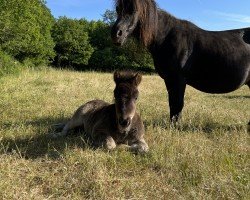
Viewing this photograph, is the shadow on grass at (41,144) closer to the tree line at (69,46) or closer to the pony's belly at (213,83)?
the pony's belly at (213,83)

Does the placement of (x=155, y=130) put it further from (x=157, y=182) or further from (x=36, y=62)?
(x=36, y=62)

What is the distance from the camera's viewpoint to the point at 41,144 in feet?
19.8

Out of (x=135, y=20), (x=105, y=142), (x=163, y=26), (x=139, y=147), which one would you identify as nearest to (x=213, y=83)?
(x=163, y=26)

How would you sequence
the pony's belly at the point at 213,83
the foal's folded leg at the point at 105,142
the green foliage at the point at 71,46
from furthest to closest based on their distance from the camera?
the green foliage at the point at 71,46 → the pony's belly at the point at 213,83 → the foal's folded leg at the point at 105,142

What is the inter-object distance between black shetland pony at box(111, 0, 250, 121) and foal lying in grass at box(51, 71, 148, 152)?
124cm

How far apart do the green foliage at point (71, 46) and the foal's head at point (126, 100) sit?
134 feet

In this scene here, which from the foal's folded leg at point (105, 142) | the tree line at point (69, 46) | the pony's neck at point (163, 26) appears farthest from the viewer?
the tree line at point (69, 46)

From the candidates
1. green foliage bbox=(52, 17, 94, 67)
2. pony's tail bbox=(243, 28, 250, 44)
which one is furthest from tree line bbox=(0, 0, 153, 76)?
pony's tail bbox=(243, 28, 250, 44)

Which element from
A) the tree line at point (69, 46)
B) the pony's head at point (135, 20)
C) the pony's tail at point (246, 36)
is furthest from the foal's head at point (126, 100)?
the tree line at point (69, 46)

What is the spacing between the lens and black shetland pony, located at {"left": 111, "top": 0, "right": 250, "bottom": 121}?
667cm

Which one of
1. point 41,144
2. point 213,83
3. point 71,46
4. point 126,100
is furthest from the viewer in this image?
point 71,46

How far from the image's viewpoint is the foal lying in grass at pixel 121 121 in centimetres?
538

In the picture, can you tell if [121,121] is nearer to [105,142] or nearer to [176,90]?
[105,142]

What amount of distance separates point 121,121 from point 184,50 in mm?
2441
